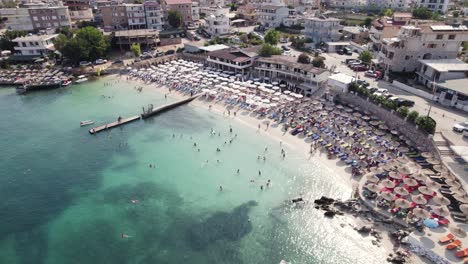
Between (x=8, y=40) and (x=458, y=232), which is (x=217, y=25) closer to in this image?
(x=8, y=40)

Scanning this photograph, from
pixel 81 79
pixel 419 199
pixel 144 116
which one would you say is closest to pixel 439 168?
pixel 419 199

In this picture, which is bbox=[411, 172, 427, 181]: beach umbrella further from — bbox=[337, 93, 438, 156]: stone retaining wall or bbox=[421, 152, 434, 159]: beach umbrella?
bbox=[337, 93, 438, 156]: stone retaining wall

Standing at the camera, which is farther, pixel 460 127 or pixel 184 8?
pixel 184 8

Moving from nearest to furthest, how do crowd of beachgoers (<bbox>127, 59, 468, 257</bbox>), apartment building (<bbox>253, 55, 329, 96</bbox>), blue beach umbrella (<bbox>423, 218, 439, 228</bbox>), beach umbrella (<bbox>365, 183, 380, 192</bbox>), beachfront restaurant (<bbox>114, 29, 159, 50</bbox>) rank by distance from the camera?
blue beach umbrella (<bbox>423, 218, 439, 228</bbox>) < crowd of beachgoers (<bbox>127, 59, 468, 257</bbox>) < beach umbrella (<bbox>365, 183, 380, 192</bbox>) < apartment building (<bbox>253, 55, 329, 96</bbox>) < beachfront restaurant (<bbox>114, 29, 159, 50</bbox>)

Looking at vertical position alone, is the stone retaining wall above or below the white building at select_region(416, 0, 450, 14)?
below

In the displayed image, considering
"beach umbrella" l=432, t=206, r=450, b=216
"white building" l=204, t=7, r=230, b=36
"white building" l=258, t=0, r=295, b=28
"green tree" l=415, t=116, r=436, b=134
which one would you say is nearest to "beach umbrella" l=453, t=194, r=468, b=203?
"beach umbrella" l=432, t=206, r=450, b=216

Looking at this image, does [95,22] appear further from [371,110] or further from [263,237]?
[263,237]

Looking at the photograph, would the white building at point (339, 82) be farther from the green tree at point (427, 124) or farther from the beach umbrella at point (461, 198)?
the beach umbrella at point (461, 198)
